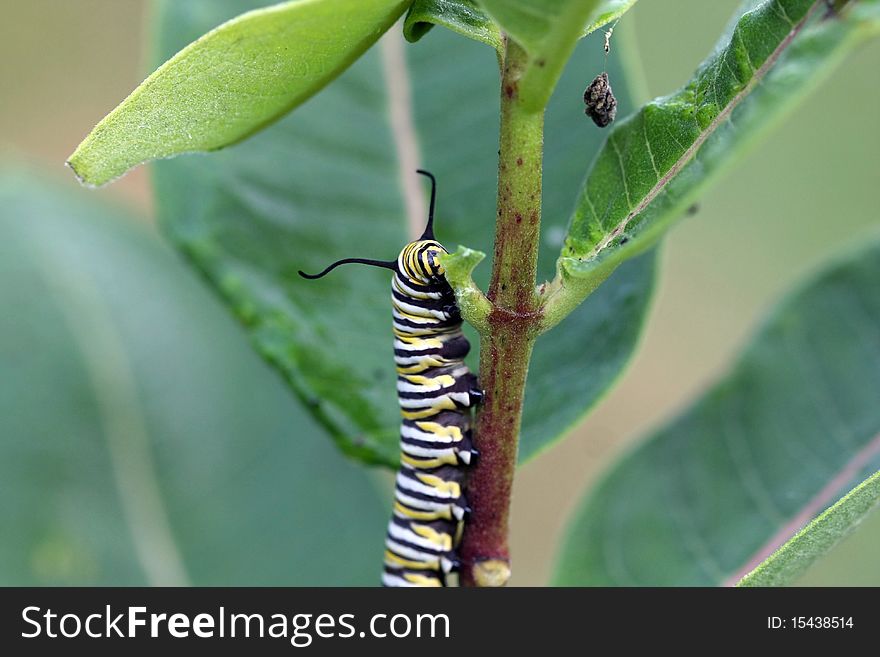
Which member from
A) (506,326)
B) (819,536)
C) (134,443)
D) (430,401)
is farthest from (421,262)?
(134,443)

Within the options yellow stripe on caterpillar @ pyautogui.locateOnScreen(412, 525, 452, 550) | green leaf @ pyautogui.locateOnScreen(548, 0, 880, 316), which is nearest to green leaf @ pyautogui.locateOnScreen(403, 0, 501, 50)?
green leaf @ pyautogui.locateOnScreen(548, 0, 880, 316)

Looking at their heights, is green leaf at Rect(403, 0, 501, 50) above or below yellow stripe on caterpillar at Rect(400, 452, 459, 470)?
above

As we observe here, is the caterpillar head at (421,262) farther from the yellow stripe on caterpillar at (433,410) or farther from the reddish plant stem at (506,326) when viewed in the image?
the reddish plant stem at (506,326)

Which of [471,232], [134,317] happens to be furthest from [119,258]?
[471,232]

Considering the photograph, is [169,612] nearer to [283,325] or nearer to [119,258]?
[283,325]

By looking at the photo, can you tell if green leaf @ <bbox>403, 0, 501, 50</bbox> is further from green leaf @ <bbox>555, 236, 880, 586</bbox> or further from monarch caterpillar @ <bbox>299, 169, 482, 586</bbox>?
green leaf @ <bbox>555, 236, 880, 586</bbox>

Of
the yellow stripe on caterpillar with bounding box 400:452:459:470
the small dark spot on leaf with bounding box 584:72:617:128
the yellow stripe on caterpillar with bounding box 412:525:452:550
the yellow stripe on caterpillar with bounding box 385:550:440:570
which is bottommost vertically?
the yellow stripe on caterpillar with bounding box 385:550:440:570

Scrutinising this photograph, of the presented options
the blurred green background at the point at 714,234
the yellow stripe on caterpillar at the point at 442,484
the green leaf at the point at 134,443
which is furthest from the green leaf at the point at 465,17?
the blurred green background at the point at 714,234
